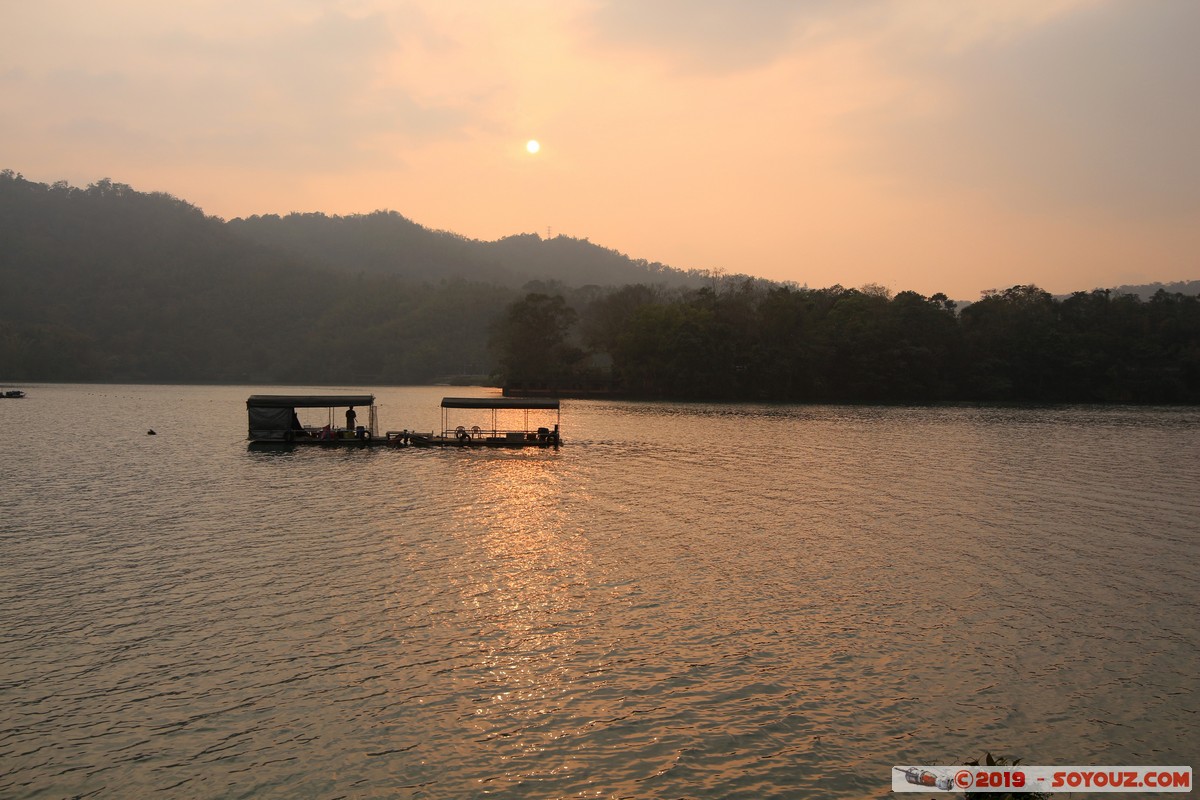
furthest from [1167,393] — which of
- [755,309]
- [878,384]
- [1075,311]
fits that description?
[755,309]

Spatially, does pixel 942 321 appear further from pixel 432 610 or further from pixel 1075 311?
pixel 432 610

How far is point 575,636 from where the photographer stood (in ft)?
60.7

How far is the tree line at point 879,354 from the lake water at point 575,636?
337ft

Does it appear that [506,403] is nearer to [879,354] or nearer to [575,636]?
[575,636]

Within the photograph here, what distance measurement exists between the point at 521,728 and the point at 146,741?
6251 millimetres

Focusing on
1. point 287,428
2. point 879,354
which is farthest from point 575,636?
point 879,354

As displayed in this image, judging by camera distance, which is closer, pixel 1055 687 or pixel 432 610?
pixel 1055 687

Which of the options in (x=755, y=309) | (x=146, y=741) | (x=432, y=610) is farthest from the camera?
(x=755, y=309)

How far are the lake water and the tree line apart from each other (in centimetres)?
10275

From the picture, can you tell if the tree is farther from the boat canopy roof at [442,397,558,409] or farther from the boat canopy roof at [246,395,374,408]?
the boat canopy roof at [246,395,374,408]

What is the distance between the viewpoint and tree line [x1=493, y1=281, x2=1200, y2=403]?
143 m

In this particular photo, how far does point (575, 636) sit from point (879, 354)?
5330 inches

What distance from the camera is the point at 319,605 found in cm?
2028

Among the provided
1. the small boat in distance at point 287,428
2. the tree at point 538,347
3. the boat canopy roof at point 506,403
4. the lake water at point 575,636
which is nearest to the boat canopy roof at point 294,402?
the small boat in distance at point 287,428
